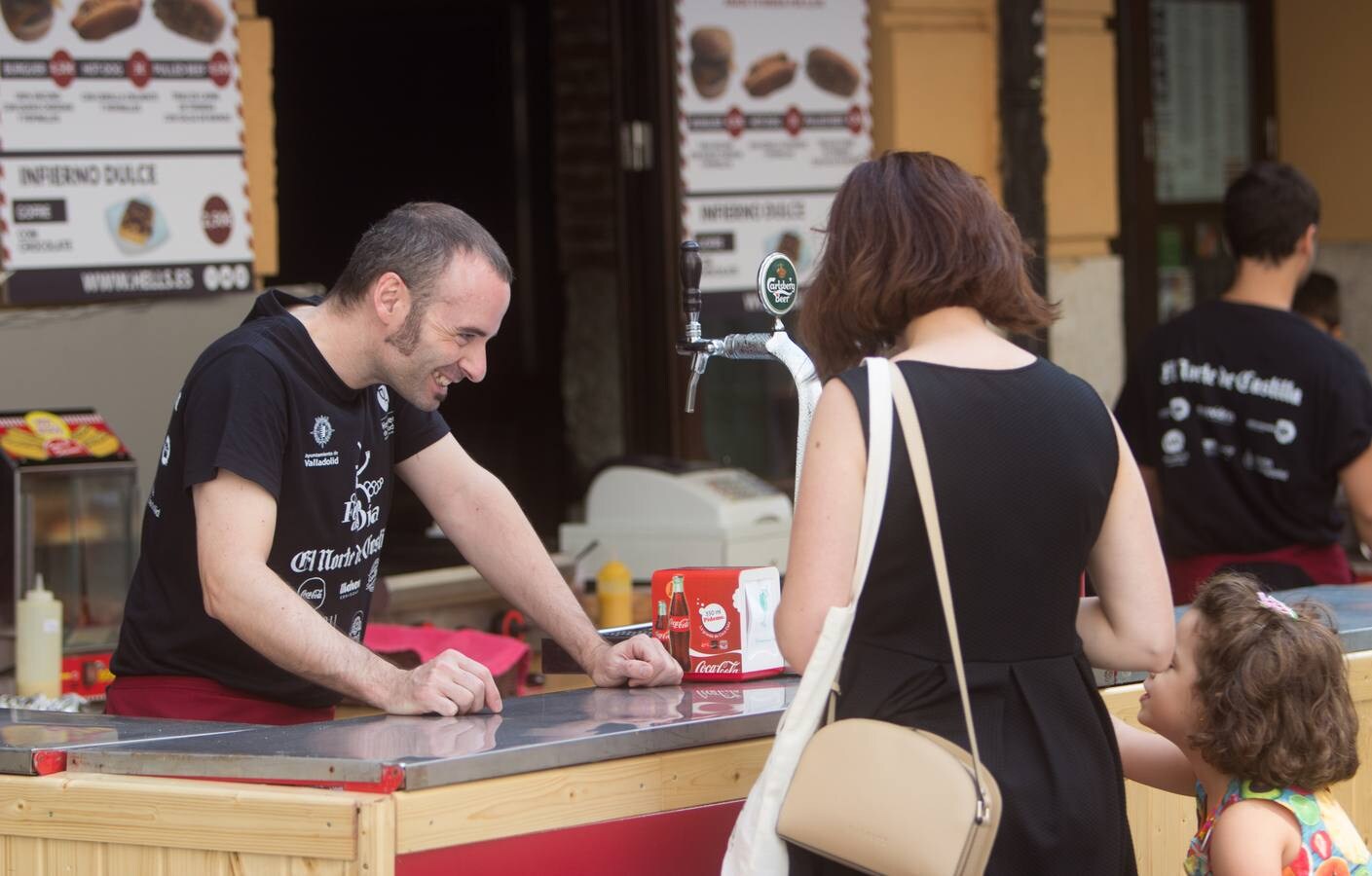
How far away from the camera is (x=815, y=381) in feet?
8.78

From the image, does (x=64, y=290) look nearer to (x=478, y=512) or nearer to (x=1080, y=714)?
(x=478, y=512)

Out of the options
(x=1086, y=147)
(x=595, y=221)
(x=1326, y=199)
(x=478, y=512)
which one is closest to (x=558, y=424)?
(x=595, y=221)

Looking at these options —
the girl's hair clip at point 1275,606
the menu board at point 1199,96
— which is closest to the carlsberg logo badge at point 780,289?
the girl's hair clip at point 1275,606

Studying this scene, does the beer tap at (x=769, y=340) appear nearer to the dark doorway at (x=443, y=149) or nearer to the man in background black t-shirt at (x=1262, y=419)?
the man in background black t-shirt at (x=1262, y=419)

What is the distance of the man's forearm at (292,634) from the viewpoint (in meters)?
2.52

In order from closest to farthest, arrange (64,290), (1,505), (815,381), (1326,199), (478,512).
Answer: (815,381) < (478,512) < (1,505) < (64,290) < (1326,199)

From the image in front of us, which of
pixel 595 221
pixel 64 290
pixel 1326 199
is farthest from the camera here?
pixel 1326 199

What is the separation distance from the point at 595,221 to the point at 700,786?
388cm

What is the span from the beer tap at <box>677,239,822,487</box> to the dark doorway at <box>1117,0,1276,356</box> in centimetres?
421

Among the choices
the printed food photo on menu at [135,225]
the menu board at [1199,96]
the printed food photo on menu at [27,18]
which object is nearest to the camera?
the printed food photo on menu at [27,18]

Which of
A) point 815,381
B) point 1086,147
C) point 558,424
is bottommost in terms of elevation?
point 558,424

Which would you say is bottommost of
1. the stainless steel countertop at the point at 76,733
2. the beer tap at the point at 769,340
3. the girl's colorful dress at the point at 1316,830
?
the girl's colorful dress at the point at 1316,830

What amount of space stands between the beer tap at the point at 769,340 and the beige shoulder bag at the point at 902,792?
52cm

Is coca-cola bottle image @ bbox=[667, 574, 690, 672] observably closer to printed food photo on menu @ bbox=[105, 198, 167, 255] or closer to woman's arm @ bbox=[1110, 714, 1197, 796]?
woman's arm @ bbox=[1110, 714, 1197, 796]
